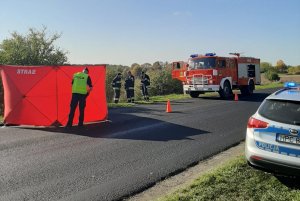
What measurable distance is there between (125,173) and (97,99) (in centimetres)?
654

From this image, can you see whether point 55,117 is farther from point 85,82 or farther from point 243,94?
point 243,94

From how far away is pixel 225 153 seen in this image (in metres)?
8.98

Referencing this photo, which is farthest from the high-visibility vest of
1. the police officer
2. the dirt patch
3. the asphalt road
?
the dirt patch

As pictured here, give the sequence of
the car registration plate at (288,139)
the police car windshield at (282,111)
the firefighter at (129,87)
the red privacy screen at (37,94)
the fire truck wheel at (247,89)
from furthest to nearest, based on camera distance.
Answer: the fire truck wheel at (247,89) < the firefighter at (129,87) < the red privacy screen at (37,94) < the police car windshield at (282,111) < the car registration plate at (288,139)

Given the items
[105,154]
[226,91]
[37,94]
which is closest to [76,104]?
[37,94]

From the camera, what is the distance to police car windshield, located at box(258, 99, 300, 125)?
20.8 feet

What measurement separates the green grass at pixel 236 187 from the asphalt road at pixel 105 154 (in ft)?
2.96

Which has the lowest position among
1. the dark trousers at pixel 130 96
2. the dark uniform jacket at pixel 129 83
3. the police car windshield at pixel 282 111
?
the dark trousers at pixel 130 96

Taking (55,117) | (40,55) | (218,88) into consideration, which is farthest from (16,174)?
(40,55)

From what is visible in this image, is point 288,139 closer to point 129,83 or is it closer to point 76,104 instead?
point 76,104

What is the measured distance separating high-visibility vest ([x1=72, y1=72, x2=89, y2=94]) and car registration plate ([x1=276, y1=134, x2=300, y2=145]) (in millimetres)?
7515

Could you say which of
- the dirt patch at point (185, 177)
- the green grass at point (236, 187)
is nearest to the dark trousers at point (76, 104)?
the dirt patch at point (185, 177)

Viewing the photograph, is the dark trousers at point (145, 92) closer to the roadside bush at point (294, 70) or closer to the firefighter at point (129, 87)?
the firefighter at point (129, 87)

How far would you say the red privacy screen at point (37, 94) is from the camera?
41.5 ft
